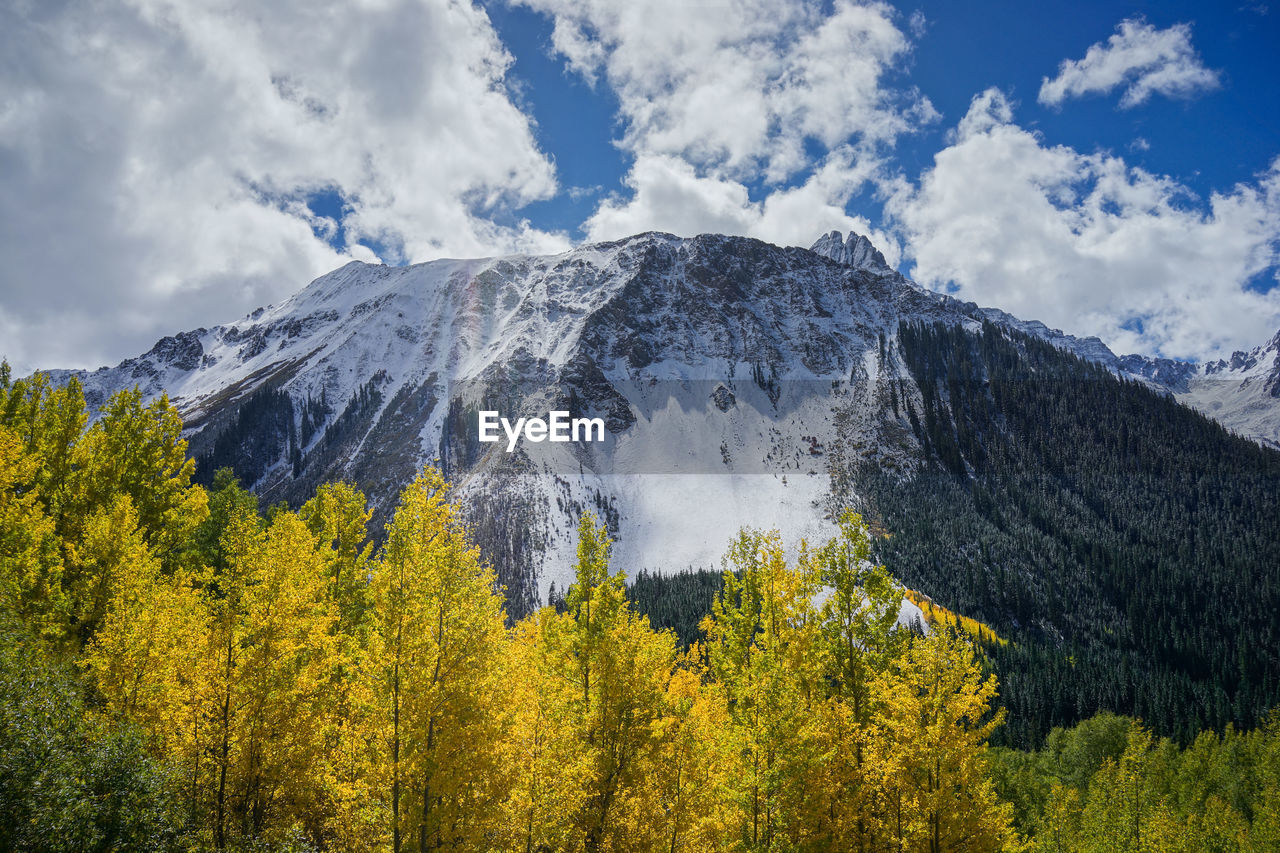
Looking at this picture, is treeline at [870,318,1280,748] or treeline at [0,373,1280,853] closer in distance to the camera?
treeline at [0,373,1280,853]

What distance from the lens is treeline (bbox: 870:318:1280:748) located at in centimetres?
9500

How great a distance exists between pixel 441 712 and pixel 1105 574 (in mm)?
187351

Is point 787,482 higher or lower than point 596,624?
higher

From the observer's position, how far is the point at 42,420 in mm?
23938

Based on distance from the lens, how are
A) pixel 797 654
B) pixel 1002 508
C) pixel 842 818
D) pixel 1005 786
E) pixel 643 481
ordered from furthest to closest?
1. pixel 643 481
2. pixel 1002 508
3. pixel 1005 786
4. pixel 797 654
5. pixel 842 818

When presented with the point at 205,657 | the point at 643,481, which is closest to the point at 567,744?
the point at 205,657

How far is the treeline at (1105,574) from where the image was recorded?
95000 mm

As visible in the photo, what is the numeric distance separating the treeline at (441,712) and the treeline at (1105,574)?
93.0 meters

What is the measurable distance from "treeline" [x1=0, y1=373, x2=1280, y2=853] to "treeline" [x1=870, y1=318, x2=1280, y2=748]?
93.0 metres

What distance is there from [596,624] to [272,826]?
10.6 metres

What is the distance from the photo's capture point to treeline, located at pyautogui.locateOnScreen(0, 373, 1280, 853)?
43.9ft

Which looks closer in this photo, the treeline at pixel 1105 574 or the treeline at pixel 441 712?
the treeline at pixel 441 712

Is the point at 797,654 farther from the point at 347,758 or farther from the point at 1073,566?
the point at 1073,566

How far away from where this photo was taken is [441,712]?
13891 millimetres
